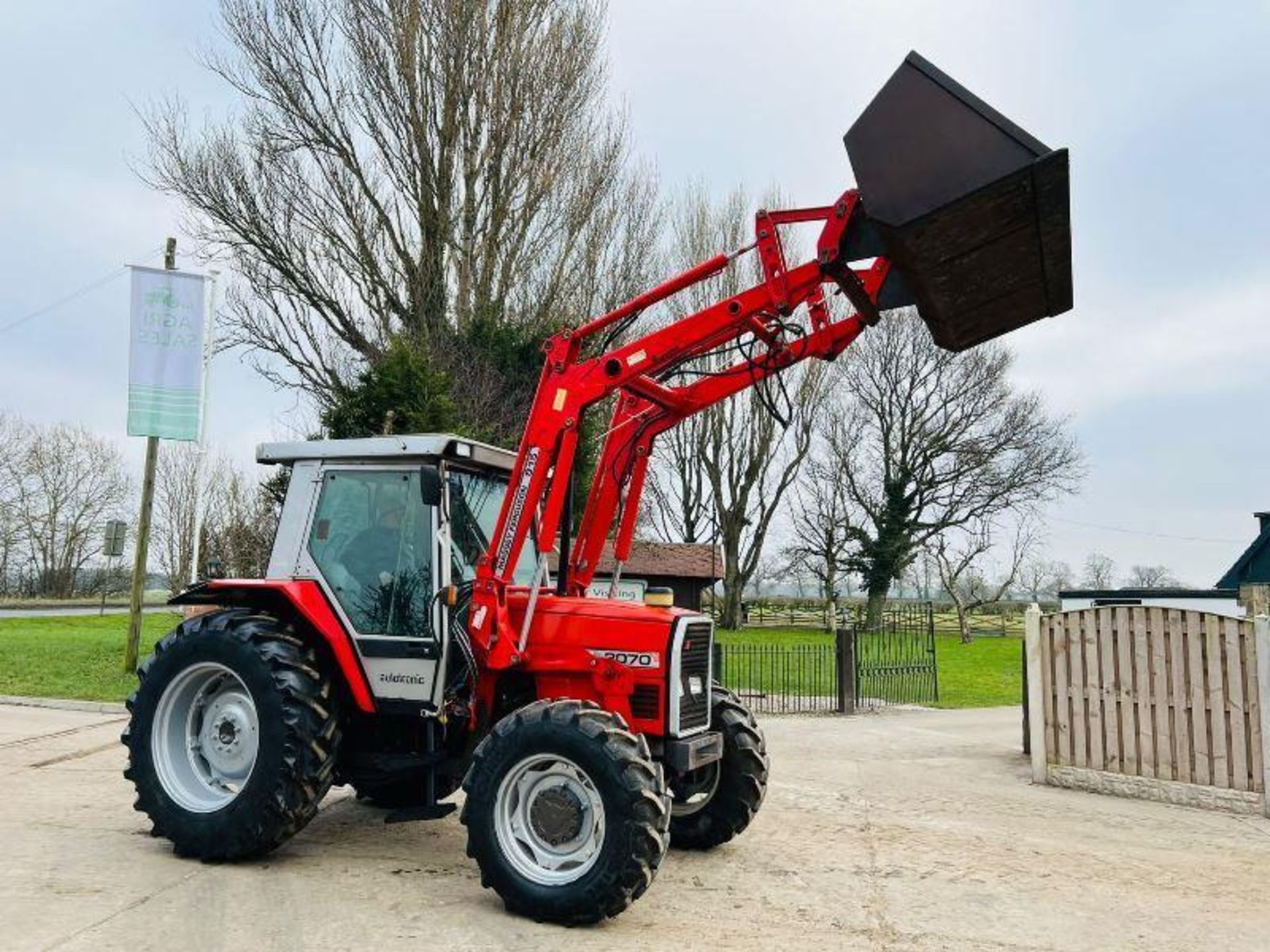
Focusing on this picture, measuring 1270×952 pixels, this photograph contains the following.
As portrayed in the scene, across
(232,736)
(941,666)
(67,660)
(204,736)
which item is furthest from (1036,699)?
(941,666)

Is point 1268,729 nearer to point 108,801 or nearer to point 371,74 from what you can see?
point 108,801

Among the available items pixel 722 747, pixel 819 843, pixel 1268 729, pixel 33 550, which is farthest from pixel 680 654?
pixel 33 550

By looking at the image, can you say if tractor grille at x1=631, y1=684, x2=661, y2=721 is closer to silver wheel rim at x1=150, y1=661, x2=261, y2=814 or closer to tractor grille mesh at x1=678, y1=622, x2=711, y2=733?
tractor grille mesh at x1=678, y1=622, x2=711, y2=733

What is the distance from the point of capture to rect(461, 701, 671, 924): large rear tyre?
4602 millimetres

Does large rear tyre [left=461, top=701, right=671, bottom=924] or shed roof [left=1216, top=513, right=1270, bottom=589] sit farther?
shed roof [left=1216, top=513, right=1270, bottom=589]

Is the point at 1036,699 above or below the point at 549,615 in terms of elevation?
below

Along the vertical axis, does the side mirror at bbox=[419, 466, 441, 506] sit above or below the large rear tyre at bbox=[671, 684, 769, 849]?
above

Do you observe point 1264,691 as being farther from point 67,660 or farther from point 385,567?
point 67,660

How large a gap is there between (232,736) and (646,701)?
252 cm

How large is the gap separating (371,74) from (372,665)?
630 inches

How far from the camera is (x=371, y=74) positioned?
18703 millimetres

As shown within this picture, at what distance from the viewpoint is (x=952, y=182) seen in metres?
4.37

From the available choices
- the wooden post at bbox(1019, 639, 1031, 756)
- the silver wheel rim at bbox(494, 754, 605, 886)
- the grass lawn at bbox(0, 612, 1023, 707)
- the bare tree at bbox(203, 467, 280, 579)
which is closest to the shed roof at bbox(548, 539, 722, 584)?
the grass lawn at bbox(0, 612, 1023, 707)

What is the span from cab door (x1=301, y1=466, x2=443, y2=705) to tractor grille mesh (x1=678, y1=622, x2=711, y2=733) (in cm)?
139
